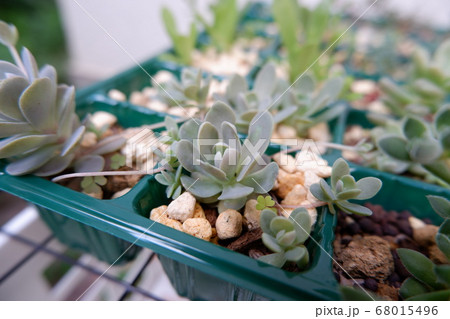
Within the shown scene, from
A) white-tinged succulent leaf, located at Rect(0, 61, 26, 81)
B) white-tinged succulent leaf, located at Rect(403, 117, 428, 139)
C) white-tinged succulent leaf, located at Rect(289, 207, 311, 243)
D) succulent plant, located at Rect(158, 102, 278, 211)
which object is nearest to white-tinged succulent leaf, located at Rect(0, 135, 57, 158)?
white-tinged succulent leaf, located at Rect(0, 61, 26, 81)

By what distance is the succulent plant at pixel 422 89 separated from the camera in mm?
765

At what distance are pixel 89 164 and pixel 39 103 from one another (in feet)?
0.42

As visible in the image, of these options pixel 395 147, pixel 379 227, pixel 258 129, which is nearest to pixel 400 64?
pixel 395 147

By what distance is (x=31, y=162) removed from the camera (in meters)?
0.50

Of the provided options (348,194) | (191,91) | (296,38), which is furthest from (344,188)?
(296,38)

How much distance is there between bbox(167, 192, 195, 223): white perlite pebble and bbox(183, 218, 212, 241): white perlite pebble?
12 millimetres

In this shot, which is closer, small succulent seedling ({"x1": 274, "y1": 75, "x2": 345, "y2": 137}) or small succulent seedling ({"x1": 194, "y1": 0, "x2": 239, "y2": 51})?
small succulent seedling ({"x1": 274, "y1": 75, "x2": 345, "y2": 137})

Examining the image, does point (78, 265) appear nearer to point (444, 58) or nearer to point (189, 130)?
point (189, 130)

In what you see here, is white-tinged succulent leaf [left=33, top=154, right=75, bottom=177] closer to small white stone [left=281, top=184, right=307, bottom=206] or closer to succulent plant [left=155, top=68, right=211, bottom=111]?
succulent plant [left=155, top=68, right=211, bottom=111]

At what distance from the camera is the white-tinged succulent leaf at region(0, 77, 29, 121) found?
436mm

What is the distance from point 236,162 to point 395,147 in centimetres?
37

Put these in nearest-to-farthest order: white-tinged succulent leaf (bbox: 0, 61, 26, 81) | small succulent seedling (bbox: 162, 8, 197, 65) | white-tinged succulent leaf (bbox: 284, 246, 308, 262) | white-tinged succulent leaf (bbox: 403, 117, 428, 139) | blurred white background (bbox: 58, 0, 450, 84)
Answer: white-tinged succulent leaf (bbox: 284, 246, 308, 262) → white-tinged succulent leaf (bbox: 0, 61, 26, 81) → white-tinged succulent leaf (bbox: 403, 117, 428, 139) → small succulent seedling (bbox: 162, 8, 197, 65) → blurred white background (bbox: 58, 0, 450, 84)

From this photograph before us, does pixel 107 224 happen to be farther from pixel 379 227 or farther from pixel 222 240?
pixel 379 227

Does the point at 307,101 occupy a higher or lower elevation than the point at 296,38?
lower
